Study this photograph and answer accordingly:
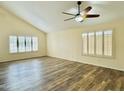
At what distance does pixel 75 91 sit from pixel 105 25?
3768 mm

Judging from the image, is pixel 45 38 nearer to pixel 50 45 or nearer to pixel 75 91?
pixel 50 45

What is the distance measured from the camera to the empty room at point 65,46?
3.53 meters

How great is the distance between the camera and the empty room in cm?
353

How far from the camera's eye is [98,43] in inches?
224

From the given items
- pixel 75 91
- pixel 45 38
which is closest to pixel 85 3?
pixel 75 91

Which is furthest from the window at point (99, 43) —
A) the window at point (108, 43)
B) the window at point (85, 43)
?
the window at point (85, 43)

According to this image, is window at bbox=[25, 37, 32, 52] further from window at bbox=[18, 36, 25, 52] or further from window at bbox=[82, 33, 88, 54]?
window at bbox=[82, 33, 88, 54]

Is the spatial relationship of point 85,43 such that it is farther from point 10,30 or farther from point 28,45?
point 10,30

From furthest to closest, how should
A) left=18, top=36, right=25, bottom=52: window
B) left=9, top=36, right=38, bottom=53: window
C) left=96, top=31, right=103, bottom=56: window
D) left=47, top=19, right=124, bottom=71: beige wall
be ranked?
1. left=18, top=36, right=25, bottom=52: window
2. left=9, top=36, right=38, bottom=53: window
3. left=96, top=31, right=103, bottom=56: window
4. left=47, top=19, right=124, bottom=71: beige wall

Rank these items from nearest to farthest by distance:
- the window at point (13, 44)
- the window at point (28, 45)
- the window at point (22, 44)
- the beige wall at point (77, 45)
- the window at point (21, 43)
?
the beige wall at point (77, 45) → the window at point (13, 44) → the window at point (22, 44) → the window at point (21, 43) → the window at point (28, 45)

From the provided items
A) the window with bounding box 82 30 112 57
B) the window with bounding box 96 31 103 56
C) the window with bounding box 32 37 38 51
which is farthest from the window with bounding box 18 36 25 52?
the window with bounding box 96 31 103 56

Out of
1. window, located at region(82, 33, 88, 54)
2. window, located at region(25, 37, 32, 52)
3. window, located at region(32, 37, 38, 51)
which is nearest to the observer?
window, located at region(82, 33, 88, 54)

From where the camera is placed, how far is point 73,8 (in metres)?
4.64

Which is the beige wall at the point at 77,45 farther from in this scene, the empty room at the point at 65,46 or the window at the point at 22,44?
the window at the point at 22,44
